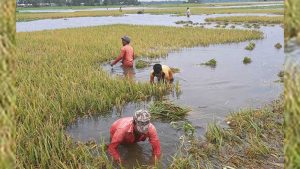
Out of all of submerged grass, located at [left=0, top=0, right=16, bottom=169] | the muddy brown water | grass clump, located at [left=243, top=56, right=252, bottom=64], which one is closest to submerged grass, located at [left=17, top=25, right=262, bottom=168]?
the muddy brown water

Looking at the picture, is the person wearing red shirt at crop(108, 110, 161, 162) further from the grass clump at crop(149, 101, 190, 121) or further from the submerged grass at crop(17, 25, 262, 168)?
the grass clump at crop(149, 101, 190, 121)

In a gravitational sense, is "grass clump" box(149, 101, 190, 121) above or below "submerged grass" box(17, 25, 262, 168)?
below

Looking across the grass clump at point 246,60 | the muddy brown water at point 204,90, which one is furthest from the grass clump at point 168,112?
the grass clump at point 246,60

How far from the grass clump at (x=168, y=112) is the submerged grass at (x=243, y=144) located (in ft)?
3.73

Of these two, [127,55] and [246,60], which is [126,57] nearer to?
[127,55]

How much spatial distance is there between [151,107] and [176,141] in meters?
1.75

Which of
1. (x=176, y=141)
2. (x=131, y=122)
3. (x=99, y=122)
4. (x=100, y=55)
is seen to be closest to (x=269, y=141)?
(x=176, y=141)

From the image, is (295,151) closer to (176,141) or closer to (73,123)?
(176,141)

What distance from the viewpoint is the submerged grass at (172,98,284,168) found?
6.00 metres

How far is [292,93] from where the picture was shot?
1.16 m

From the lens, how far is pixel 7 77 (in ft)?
3.66

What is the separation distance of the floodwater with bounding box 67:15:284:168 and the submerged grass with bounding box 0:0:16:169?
5221 mm

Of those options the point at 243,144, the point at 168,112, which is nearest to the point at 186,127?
the point at 168,112

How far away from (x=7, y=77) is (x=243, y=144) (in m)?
6.17
